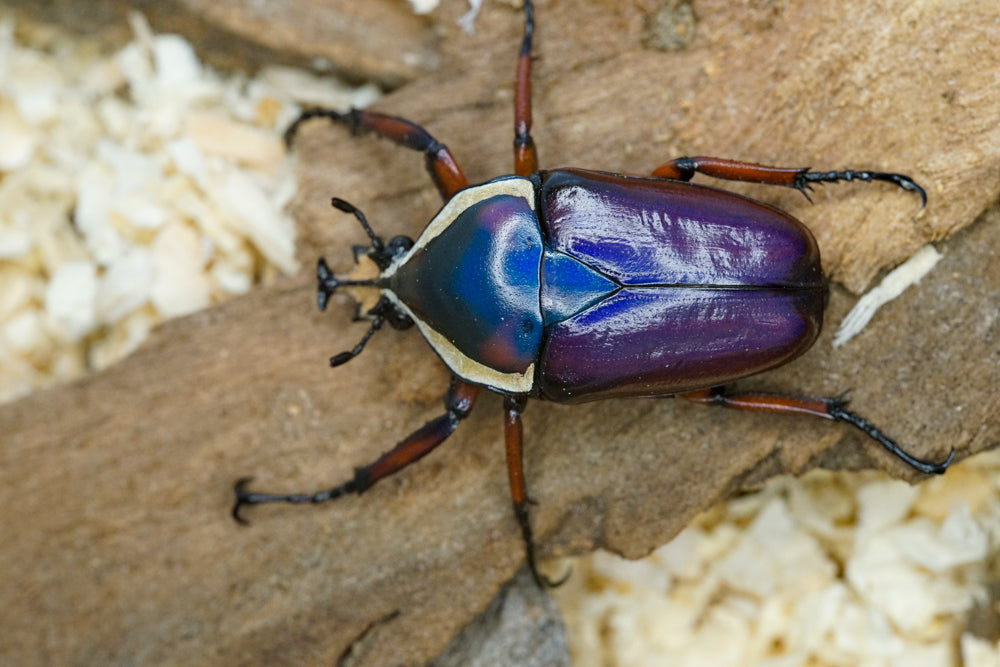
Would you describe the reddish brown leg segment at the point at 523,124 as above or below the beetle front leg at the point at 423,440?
above

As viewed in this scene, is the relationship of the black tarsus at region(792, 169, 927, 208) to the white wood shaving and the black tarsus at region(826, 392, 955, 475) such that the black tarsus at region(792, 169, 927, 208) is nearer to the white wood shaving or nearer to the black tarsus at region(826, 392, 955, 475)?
the white wood shaving

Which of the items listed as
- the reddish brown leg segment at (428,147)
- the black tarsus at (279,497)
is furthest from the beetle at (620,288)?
the black tarsus at (279,497)

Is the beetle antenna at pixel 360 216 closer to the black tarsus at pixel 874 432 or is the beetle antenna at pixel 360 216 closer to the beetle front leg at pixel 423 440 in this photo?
the beetle front leg at pixel 423 440

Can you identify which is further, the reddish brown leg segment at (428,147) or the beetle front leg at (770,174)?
the reddish brown leg segment at (428,147)

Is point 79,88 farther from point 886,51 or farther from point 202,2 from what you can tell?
point 886,51

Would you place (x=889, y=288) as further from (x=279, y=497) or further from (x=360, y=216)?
(x=279, y=497)

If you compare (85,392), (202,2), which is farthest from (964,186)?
(85,392)

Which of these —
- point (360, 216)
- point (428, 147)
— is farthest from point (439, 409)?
point (428, 147)
